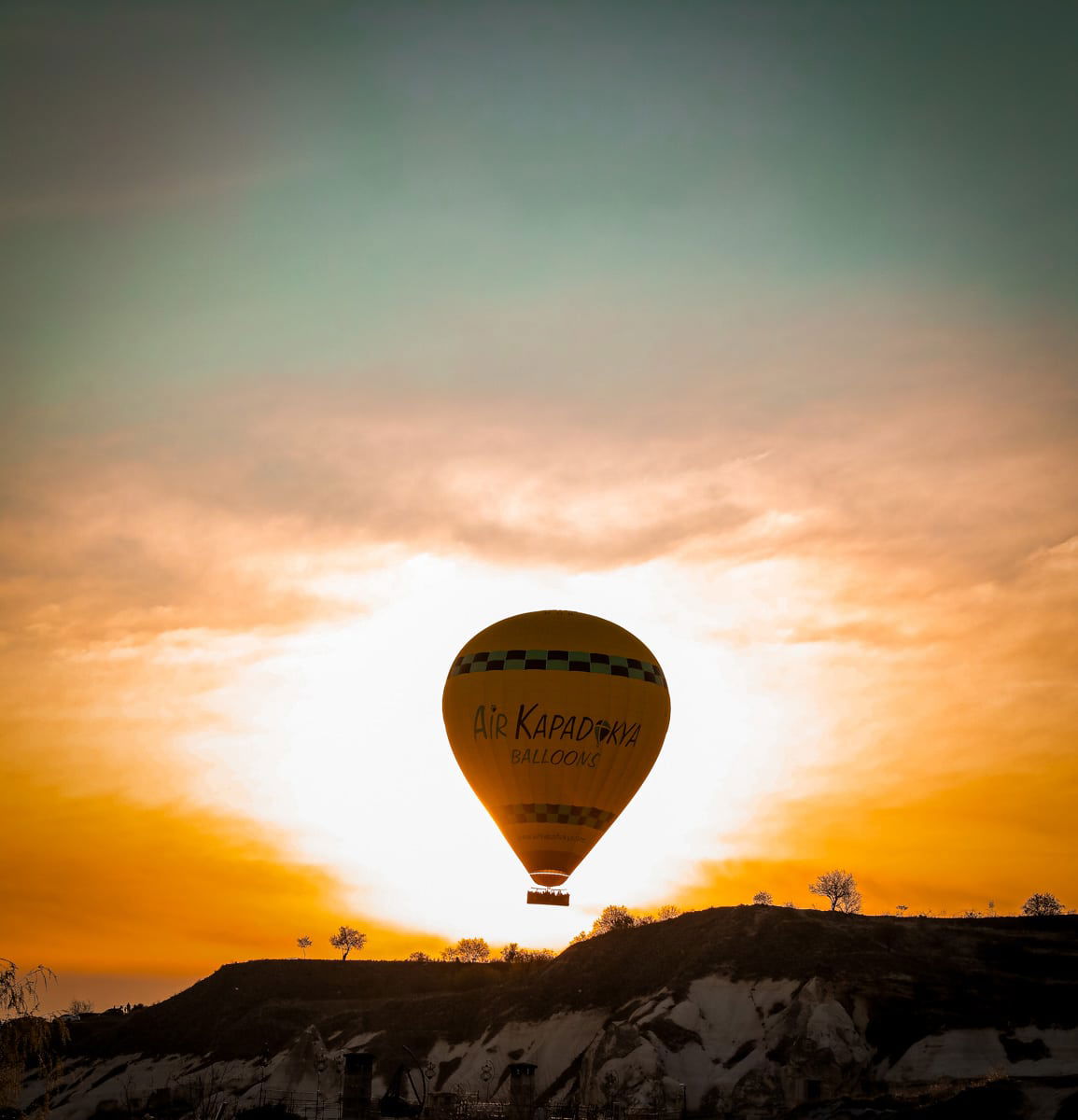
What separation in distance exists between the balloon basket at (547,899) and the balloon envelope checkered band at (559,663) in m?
12.1

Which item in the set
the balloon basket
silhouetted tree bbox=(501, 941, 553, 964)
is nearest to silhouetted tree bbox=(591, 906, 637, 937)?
silhouetted tree bbox=(501, 941, 553, 964)

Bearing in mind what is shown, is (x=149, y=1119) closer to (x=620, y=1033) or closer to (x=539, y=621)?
(x=620, y=1033)

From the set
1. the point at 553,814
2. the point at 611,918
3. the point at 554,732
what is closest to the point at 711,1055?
the point at 553,814

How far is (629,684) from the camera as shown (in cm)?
6638

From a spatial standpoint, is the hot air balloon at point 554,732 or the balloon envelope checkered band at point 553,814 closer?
the hot air balloon at point 554,732

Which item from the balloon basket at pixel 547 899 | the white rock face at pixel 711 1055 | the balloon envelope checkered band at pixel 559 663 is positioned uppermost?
the balloon envelope checkered band at pixel 559 663

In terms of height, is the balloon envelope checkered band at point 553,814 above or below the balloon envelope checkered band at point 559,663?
below

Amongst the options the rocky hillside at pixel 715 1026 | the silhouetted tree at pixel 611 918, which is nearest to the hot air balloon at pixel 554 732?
the rocky hillside at pixel 715 1026

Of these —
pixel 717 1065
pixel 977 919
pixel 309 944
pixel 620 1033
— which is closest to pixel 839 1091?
pixel 717 1065

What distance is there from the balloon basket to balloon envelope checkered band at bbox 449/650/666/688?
12080 millimetres

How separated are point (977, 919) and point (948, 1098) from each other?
1665 inches

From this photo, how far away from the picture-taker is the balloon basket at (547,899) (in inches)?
2589

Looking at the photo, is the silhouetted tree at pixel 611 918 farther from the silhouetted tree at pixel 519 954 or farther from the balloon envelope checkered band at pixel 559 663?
the balloon envelope checkered band at pixel 559 663

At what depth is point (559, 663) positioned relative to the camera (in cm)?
6538
